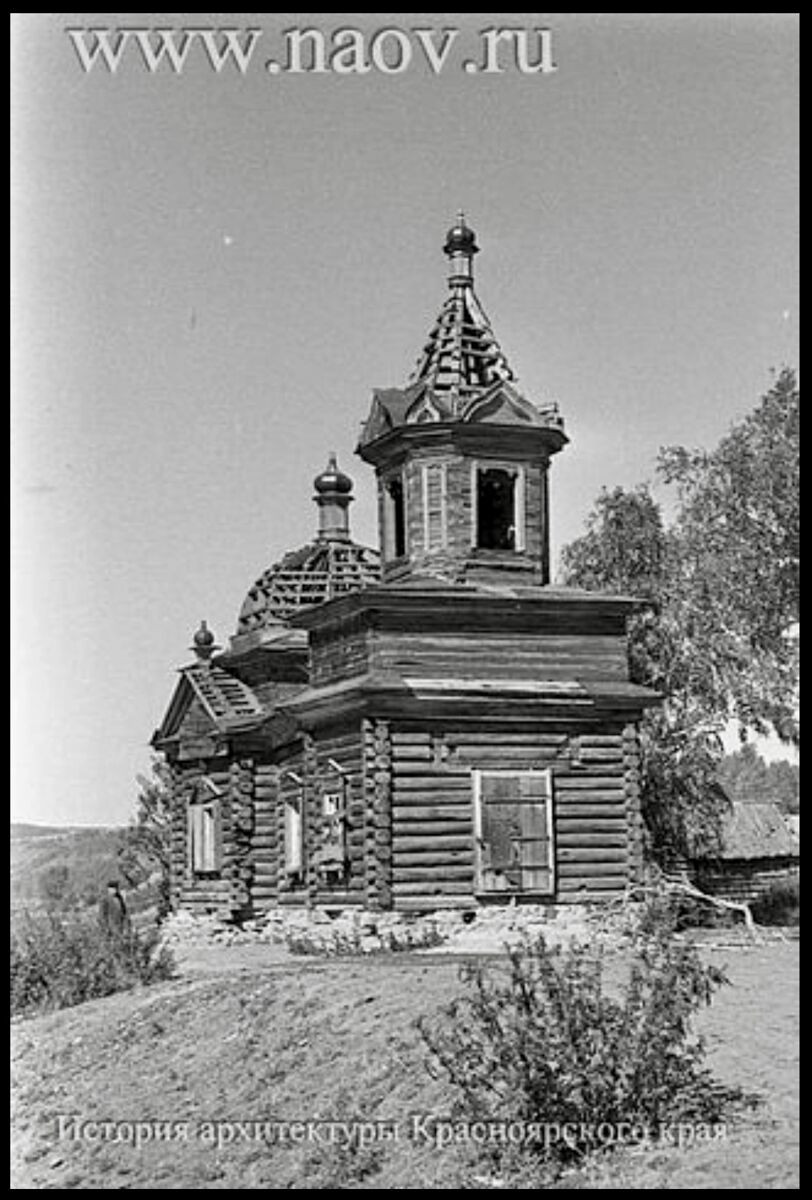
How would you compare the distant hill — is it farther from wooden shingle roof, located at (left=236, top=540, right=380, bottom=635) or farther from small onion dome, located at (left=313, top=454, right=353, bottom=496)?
small onion dome, located at (left=313, top=454, right=353, bottom=496)

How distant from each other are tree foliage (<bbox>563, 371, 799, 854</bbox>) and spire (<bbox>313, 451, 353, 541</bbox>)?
18.2 ft

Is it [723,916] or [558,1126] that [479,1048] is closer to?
[558,1126]

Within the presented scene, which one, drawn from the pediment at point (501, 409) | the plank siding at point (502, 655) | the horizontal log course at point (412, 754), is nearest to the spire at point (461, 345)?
the pediment at point (501, 409)

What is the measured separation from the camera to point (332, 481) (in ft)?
125

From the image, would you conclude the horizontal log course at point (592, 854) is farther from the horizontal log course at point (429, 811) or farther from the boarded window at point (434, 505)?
the boarded window at point (434, 505)

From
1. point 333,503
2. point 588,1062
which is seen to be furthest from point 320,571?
point 588,1062

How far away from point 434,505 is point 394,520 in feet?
4.40

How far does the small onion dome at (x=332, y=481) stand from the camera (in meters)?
37.8

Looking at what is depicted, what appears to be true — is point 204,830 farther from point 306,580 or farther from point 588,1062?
point 588,1062

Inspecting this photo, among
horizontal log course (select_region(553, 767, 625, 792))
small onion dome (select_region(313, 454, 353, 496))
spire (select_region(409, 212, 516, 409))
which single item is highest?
spire (select_region(409, 212, 516, 409))

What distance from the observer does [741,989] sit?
20891 millimetres

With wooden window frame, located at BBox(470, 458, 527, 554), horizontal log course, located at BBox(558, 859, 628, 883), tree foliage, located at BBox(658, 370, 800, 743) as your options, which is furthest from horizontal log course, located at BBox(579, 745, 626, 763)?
tree foliage, located at BBox(658, 370, 800, 743)

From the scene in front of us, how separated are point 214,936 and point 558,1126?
18.8 metres

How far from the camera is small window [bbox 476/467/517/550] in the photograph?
100 feet
